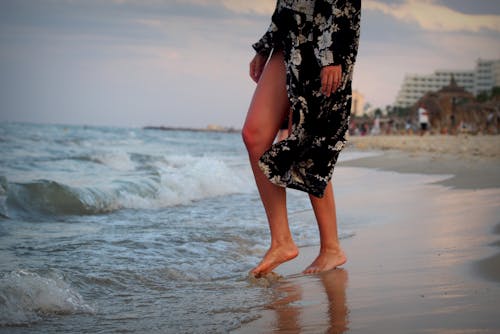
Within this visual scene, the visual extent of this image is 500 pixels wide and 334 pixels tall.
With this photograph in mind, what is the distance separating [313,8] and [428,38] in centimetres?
5285

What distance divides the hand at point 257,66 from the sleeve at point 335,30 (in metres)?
0.35

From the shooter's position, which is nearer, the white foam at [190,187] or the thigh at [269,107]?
the thigh at [269,107]

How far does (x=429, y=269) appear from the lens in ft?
8.40

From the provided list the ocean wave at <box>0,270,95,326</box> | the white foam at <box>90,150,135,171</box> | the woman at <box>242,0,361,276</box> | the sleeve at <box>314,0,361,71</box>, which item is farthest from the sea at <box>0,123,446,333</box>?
the white foam at <box>90,150,135,171</box>

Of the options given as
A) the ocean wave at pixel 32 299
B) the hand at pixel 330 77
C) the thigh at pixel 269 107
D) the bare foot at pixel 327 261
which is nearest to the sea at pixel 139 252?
the ocean wave at pixel 32 299

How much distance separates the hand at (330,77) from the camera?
266 centimetres

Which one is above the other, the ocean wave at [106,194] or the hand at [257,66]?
the hand at [257,66]

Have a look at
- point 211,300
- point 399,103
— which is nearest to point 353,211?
point 211,300

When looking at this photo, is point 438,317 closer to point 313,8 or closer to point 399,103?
point 313,8

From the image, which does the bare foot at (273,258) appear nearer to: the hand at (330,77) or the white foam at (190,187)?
the hand at (330,77)

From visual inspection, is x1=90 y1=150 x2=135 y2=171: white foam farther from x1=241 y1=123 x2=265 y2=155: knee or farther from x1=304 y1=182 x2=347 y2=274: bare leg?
x1=241 y1=123 x2=265 y2=155: knee

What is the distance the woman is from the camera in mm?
2689

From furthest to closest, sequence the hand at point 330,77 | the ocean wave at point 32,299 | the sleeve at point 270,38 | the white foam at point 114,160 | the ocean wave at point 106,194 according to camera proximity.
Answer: the white foam at point 114,160 < the ocean wave at point 106,194 < the sleeve at point 270,38 < the hand at point 330,77 < the ocean wave at point 32,299

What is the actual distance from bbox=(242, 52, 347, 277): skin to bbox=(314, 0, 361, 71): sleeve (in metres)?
0.05
